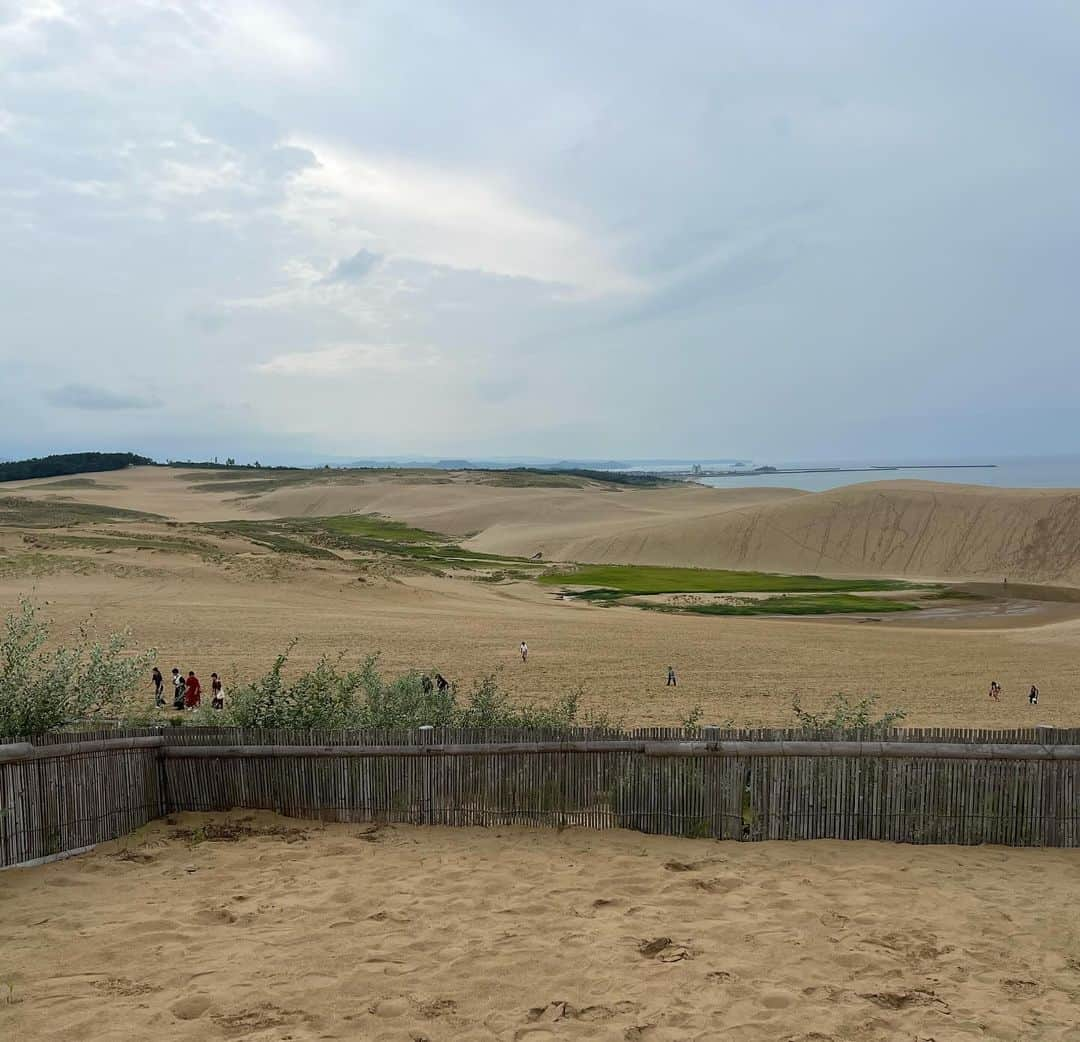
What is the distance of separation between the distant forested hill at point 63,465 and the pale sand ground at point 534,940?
136445 mm

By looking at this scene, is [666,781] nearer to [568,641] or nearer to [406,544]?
[568,641]

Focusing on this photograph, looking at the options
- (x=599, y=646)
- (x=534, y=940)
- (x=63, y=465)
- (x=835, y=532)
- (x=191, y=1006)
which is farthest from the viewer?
(x=63, y=465)

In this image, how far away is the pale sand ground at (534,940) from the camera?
16.9ft

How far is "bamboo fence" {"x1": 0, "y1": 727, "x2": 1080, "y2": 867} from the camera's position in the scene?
8289mm

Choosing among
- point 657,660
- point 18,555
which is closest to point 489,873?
point 657,660

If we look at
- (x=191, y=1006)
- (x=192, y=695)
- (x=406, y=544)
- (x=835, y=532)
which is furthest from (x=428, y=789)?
(x=406, y=544)

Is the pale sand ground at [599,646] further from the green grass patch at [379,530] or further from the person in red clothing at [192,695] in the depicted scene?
the green grass patch at [379,530]

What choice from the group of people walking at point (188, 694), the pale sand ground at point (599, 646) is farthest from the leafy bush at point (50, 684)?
the pale sand ground at point (599, 646)

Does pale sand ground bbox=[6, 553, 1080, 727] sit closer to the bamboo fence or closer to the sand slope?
the bamboo fence

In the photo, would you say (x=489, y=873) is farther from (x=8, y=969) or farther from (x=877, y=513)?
(x=877, y=513)

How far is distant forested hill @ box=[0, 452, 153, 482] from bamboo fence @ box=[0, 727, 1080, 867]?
134772 millimetres

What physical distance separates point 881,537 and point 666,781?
62.4m

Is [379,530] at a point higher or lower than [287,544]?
lower

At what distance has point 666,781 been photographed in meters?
8.47
